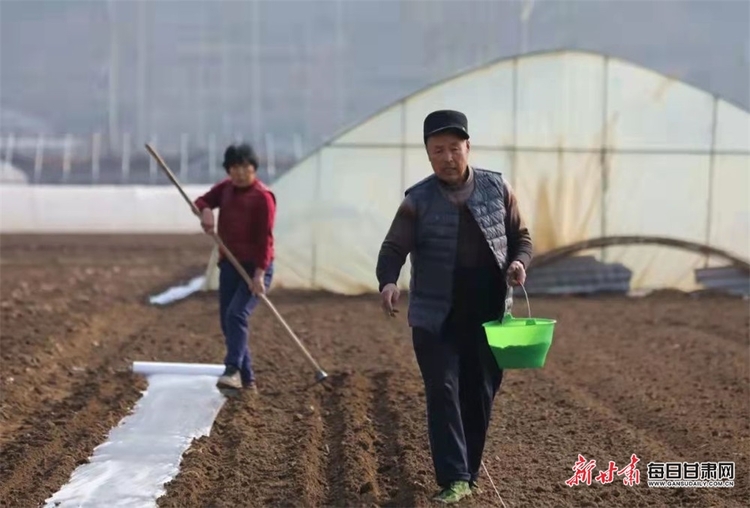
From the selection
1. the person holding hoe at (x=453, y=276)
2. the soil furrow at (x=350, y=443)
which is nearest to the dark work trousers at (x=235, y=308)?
the soil furrow at (x=350, y=443)

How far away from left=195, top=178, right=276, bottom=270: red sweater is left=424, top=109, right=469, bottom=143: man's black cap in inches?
96.4

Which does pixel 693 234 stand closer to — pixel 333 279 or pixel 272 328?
pixel 333 279

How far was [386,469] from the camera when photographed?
5031 mm

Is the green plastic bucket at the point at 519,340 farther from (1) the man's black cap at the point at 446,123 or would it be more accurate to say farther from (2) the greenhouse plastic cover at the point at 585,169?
(2) the greenhouse plastic cover at the point at 585,169

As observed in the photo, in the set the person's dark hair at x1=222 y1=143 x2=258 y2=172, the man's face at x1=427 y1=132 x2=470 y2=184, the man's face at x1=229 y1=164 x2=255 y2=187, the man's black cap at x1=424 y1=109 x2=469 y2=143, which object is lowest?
the man's face at x1=229 y1=164 x2=255 y2=187

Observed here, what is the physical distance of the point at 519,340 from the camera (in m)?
4.28

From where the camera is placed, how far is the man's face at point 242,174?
21.6 ft

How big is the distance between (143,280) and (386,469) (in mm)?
9907

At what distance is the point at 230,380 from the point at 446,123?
9.76ft

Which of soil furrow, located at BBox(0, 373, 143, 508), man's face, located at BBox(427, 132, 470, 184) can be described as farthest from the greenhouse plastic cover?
man's face, located at BBox(427, 132, 470, 184)

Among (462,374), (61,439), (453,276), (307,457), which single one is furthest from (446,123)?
(61,439)

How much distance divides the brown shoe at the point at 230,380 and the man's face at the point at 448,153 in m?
2.79

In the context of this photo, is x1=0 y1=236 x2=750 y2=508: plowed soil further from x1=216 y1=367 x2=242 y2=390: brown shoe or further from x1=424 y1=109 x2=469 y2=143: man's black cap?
x1=424 y1=109 x2=469 y2=143: man's black cap

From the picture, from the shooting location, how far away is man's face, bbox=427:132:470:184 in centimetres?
433
